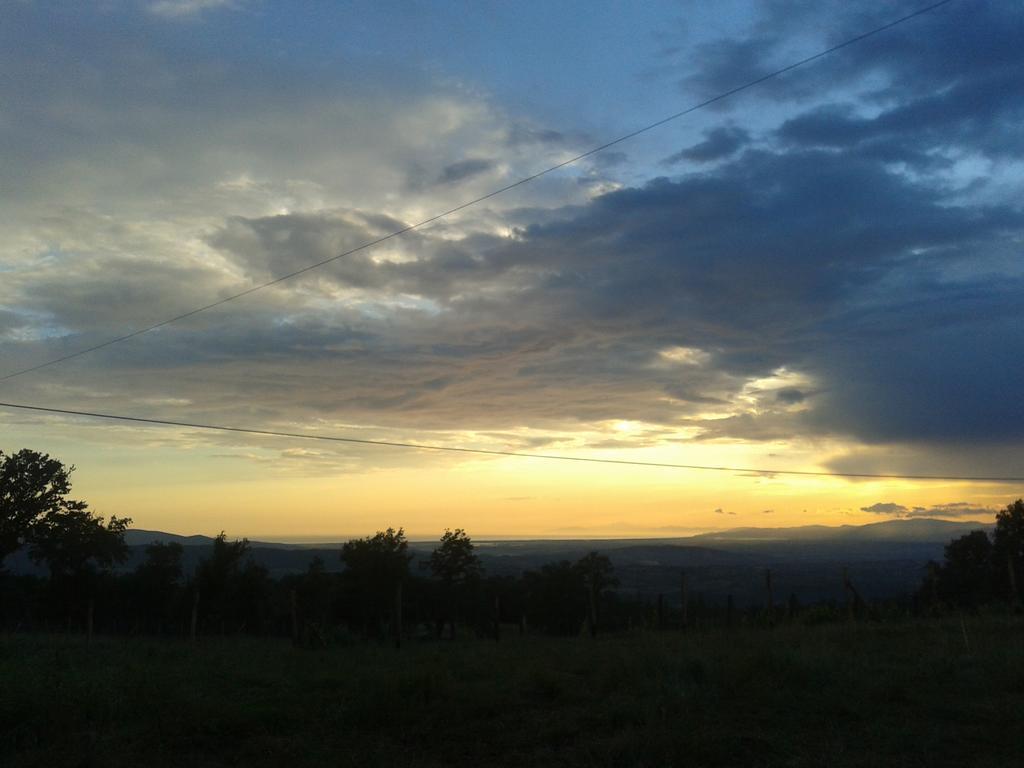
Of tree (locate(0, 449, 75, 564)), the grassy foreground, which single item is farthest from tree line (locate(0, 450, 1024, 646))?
the grassy foreground

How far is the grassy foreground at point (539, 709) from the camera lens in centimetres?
859

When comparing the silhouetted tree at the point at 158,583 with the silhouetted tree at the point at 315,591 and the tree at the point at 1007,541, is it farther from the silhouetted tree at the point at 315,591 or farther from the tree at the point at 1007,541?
the tree at the point at 1007,541

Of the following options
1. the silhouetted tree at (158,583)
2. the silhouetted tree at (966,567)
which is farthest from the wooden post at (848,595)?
the silhouetted tree at (158,583)

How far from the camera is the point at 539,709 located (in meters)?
11.2

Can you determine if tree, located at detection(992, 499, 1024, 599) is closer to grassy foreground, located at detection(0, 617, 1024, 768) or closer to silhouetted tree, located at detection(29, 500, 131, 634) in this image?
grassy foreground, located at detection(0, 617, 1024, 768)

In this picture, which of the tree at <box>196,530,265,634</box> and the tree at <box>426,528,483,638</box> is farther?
the tree at <box>426,528,483,638</box>

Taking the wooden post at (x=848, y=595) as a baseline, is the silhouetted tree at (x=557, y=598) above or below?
below

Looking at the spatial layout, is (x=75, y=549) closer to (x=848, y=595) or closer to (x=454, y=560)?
(x=454, y=560)

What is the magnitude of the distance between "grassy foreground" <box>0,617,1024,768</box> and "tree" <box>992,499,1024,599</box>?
3080cm

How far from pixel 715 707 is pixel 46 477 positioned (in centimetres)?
4220

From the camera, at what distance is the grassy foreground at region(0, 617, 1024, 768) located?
8.59m

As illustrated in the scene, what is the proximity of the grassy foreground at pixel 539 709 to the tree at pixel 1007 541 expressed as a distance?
3080 cm

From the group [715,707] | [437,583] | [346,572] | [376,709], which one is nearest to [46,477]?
[346,572]

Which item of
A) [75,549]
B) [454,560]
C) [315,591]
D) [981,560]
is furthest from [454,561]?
[981,560]
